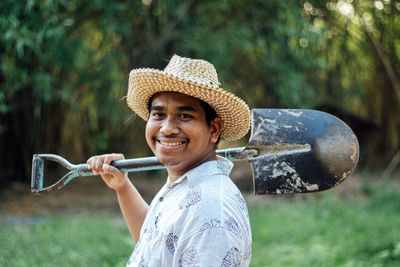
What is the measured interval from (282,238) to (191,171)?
3.05 m

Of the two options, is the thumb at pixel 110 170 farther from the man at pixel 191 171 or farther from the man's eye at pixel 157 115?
the man's eye at pixel 157 115

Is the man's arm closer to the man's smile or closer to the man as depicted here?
the man

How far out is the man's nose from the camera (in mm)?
1396

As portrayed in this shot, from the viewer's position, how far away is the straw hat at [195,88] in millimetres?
1364

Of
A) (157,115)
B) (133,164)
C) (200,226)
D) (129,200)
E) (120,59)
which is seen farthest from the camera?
(120,59)

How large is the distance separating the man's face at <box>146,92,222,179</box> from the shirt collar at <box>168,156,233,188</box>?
5 centimetres

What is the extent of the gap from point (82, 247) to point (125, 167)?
2543mm

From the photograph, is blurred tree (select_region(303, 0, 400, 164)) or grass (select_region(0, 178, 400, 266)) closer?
grass (select_region(0, 178, 400, 266))

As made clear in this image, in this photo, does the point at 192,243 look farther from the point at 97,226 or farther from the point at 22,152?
the point at 22,152

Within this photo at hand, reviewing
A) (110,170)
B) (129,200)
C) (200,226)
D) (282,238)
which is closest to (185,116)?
(200,226)

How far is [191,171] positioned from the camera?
137 cm

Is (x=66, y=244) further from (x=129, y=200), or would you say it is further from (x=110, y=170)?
(x=110, y=170)

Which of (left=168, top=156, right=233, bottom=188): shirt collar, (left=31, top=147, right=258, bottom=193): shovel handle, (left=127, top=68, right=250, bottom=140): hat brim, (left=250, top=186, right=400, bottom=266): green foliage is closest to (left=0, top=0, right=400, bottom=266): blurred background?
(left=250, top=186, right=400, bottom=266): green foliage

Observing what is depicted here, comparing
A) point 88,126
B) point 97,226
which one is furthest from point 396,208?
point 88,126
